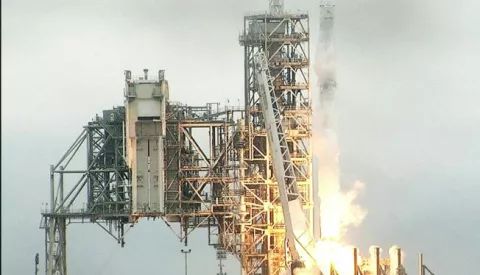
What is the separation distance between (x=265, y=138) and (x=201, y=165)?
220 inches

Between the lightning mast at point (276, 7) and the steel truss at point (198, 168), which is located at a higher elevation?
the lightning mast at point (276, 7)

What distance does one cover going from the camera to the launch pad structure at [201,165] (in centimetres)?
7938

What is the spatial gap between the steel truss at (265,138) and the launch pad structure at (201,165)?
3.1 inches

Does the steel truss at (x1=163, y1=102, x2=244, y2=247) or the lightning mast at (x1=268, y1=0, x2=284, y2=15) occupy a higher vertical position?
the lightning mast at (x1=268, y1=0, x2=284, y2=15)

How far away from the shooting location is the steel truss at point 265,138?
78.6 m

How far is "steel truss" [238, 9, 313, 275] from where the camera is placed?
3095 inches

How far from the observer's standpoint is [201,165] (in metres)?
82.5

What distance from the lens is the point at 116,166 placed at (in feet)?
268

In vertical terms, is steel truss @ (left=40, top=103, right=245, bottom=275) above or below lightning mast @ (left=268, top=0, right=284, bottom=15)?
below

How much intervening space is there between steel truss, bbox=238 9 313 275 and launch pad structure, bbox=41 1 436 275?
78mm

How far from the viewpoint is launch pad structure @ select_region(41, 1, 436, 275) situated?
79.4m

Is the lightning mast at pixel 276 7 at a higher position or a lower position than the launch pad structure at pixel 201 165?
higher

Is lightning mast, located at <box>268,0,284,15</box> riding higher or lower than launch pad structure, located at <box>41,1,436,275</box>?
higher

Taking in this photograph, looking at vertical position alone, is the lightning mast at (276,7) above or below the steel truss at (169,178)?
above
